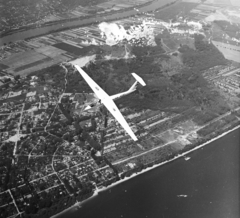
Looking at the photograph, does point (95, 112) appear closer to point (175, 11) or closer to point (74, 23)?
point (74, 23)

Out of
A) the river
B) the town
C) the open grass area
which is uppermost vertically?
the open grass area

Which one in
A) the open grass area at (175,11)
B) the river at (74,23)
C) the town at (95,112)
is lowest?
the town at (95,112)

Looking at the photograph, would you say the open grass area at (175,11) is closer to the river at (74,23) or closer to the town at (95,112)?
the river at (74,23)

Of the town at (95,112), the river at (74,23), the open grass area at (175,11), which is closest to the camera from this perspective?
the town at (95,112)

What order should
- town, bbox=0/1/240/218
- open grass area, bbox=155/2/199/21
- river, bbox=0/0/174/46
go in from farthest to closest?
open grass area, bbox=155/2/199/21
river, bbox=0/0/174/46
town, bbox=0/1/240/218

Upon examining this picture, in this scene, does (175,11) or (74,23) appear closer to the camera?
(74,23)

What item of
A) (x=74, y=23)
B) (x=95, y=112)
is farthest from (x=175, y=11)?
(x=95, y=112)

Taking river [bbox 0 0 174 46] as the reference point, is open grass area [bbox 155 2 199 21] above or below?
above

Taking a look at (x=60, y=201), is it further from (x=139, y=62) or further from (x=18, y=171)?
(x=139, y=62)

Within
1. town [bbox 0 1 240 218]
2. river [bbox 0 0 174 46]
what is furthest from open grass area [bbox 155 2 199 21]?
town [bbox 0 1 240 218]

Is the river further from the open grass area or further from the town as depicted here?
the town

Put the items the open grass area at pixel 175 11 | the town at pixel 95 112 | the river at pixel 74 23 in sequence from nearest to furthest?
the town at pixel 95 112, the river at pixel 74 23, the open grass area at pixel 175 11

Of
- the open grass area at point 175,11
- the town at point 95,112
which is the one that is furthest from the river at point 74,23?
the town at point 95,112
